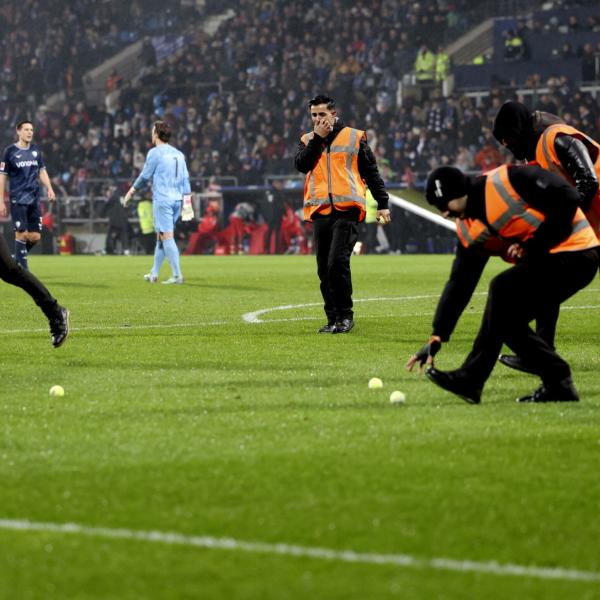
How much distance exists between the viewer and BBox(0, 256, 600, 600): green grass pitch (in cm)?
405

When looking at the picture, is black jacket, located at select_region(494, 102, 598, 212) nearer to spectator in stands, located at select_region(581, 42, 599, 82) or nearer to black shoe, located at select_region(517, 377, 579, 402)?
black shoe, located at select_region(517, 377, 579, 402)

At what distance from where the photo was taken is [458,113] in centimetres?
3656

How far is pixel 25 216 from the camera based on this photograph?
20500 millimetres

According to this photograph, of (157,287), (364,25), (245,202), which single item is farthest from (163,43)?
(157,287)

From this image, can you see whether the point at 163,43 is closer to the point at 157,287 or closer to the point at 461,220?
the point at 157,287

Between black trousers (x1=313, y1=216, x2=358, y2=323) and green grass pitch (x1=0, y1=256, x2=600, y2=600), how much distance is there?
4.34 ft

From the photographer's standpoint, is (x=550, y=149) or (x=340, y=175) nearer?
(x=550, y=149)

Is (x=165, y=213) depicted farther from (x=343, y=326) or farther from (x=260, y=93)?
(x=260, y=93)

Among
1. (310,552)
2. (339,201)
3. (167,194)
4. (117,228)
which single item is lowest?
(117,228)

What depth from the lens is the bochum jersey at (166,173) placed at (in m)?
20.8

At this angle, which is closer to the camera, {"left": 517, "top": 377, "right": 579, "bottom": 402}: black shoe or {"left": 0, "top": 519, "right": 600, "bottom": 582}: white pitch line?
{"left": 0, "top": 519, "right": 600, "bottom": 582}: white pitch line

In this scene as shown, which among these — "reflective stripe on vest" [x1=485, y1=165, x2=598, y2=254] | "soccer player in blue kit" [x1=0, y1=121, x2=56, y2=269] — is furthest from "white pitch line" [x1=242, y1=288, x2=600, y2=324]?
"reflective stripe on vest" [x1=485, y1=165, x2=598, y2=254]

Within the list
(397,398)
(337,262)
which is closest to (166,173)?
(337,262)

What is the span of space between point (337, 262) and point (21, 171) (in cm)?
897
